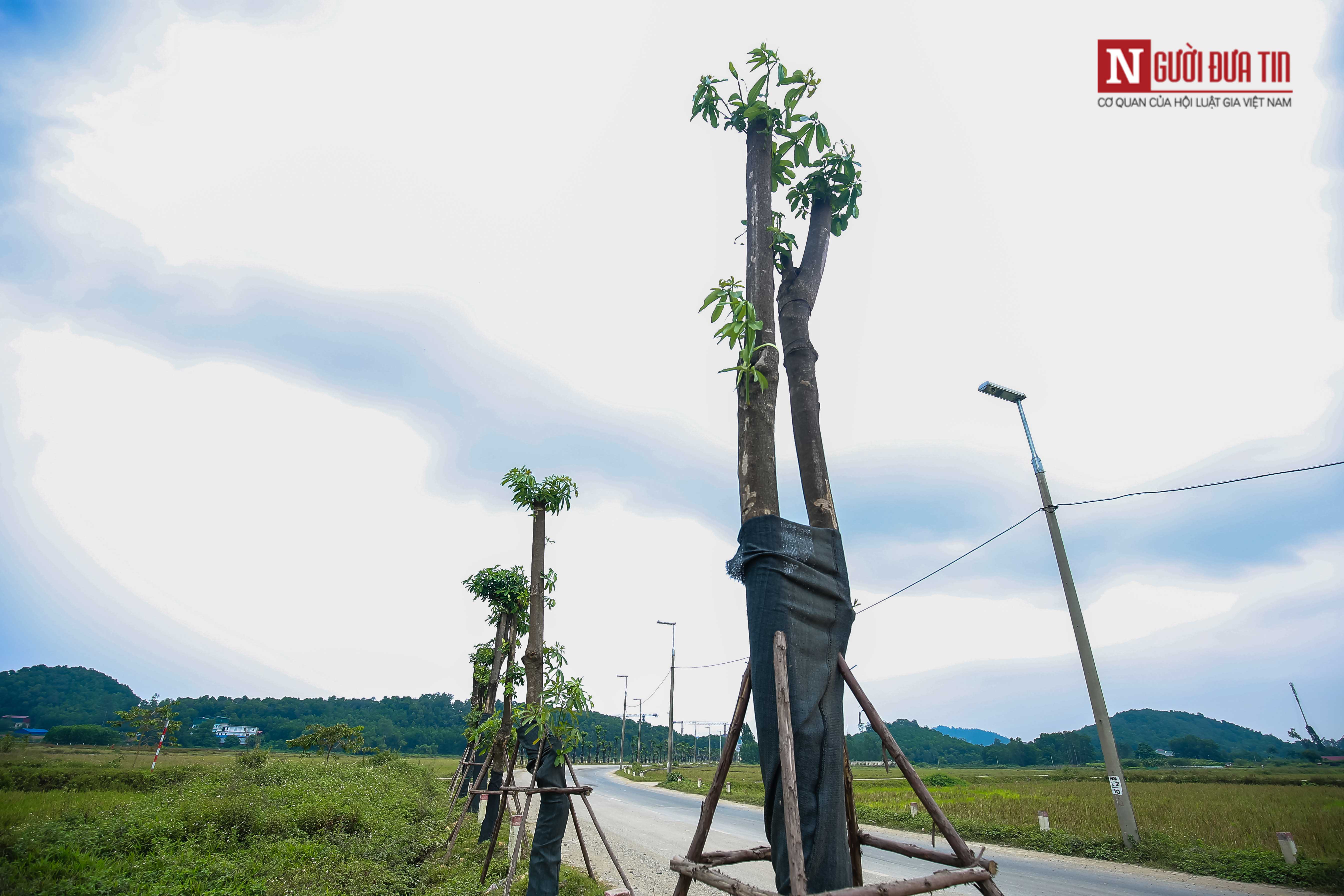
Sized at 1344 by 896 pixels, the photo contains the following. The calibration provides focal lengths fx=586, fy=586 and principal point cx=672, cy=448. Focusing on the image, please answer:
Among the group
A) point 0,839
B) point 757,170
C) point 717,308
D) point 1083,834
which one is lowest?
point 1083,834

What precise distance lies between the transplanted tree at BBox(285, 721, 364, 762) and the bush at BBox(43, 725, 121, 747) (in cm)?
1378

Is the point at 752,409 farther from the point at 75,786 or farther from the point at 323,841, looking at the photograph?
the point at 75,786

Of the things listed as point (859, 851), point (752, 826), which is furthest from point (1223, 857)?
point (859, 851)

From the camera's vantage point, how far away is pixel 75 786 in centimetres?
1222

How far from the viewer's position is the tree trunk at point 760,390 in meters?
3.14

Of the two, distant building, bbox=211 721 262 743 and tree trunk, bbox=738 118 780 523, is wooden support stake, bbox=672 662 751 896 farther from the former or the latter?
distant building, bbox=211 721 262 743

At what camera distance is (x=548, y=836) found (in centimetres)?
596

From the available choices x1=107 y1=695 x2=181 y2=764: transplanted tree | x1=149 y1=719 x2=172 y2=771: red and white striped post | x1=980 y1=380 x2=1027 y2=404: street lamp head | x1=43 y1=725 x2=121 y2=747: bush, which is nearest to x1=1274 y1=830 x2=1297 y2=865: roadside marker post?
x1=980 y1=380 x2=1027 y2=404: street lamp head

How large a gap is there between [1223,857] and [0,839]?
16.1 m

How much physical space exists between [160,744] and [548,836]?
21163mm

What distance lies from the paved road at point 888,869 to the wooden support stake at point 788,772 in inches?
173

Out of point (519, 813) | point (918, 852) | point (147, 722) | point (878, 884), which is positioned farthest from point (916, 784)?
point (147, 722)

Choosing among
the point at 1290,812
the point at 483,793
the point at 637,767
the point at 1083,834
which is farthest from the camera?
the point at 637,767

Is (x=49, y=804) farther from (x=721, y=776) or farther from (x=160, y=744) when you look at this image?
(x=160, y=744)
